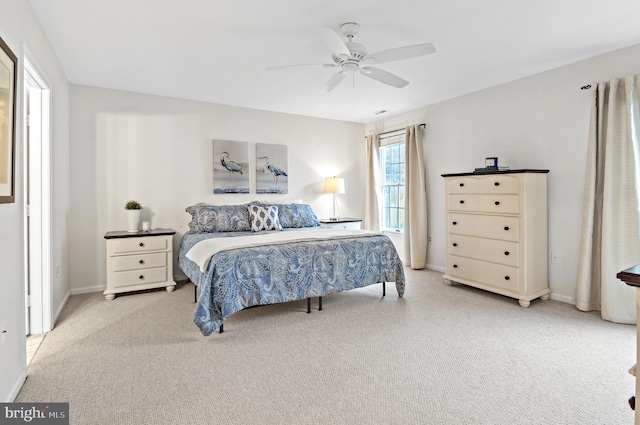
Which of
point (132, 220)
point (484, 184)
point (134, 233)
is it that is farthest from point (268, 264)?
point (484, 184)

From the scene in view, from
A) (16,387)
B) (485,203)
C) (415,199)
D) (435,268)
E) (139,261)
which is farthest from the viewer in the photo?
(415,199)

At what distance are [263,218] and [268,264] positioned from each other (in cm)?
139

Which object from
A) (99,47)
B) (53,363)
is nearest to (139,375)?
(53,363)

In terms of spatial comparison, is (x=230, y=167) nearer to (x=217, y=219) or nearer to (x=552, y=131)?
(x=217, y=219)

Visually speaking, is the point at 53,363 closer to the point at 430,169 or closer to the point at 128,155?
the point at 128,155

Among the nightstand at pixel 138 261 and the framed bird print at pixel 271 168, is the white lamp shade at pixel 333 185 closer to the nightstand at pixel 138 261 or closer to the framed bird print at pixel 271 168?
the framed bird print at pixel 271 168

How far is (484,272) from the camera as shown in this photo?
3.77 meters

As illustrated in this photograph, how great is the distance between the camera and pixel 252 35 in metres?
2.79

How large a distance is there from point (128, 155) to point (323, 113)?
9.45ft

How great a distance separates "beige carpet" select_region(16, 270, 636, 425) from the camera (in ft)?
5.78

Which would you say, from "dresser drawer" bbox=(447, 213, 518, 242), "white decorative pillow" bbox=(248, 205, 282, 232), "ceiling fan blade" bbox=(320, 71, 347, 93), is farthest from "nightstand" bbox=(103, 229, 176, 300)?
"dresser drawer" bbox=(447, 213, 518, 242)

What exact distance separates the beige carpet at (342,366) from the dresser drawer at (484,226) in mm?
743

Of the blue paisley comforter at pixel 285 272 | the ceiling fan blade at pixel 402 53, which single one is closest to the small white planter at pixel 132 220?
the blue paisley comforter at pixel 285 272

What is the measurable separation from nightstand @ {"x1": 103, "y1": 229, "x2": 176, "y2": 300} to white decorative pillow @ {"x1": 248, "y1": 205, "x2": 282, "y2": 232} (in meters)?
0.97
